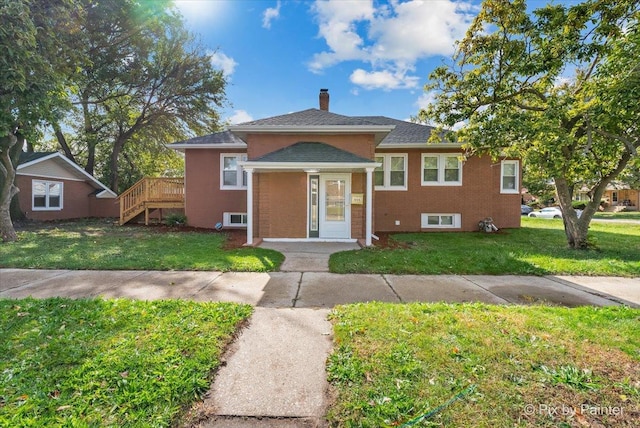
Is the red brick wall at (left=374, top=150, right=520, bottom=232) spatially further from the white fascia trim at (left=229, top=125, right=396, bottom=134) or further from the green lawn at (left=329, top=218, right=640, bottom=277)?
the white fascia trim at (left=229, top=125, right=396, bottom=134)

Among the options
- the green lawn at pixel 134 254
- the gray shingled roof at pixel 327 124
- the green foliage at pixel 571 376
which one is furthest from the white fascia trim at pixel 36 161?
the green foliage at pixel 571 376

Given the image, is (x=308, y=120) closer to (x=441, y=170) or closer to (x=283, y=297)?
(x=441, y=170)

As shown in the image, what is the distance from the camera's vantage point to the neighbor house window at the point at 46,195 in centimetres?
1619

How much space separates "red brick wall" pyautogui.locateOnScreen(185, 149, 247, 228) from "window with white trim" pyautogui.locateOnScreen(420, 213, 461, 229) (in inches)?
307

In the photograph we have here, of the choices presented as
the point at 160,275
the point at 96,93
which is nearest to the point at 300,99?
the point at 96,93

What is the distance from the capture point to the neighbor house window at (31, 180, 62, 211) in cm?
1619

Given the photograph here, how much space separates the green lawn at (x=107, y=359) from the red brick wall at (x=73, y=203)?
1629 centimetres

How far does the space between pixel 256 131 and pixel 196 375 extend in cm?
842

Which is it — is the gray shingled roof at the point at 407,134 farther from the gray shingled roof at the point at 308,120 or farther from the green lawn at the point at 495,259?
the green lawn at the point at 495,259

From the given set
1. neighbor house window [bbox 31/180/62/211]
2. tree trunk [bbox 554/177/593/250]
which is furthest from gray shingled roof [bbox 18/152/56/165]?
tree trunk [bbox 554/177/593/250]

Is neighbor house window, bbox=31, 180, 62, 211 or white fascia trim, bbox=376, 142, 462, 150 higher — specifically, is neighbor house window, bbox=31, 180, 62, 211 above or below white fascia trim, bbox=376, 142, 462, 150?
below

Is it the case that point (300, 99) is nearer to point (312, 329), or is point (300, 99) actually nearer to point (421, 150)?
point (421, 150)

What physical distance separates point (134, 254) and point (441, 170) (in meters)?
11.4

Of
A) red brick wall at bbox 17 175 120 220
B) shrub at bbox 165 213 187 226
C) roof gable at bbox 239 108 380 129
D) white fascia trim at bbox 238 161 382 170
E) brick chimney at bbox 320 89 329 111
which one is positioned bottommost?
shrub at bbox 165 213 187 226
